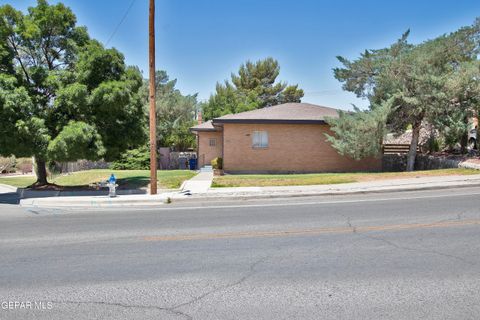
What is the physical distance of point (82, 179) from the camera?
26.0 m

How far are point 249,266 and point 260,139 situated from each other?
18.6 m

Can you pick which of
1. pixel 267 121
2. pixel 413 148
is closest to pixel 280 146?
pixel 267 121

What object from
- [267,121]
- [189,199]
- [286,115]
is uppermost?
[286,115]

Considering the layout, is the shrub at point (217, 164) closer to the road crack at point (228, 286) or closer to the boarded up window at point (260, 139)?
the boarded up window at point (260, 139)

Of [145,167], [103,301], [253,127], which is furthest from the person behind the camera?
[145,167]

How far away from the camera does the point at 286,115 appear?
2475cm

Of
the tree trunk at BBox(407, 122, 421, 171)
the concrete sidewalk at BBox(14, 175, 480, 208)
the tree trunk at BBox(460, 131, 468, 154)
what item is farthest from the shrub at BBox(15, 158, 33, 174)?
the tree trunk at BBox(460, 131, 468, 154)

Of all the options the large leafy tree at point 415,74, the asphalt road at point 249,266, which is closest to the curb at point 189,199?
the asphalt road at point 249,266

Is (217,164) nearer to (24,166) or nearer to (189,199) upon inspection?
(189,199)

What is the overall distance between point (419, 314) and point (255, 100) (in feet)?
161

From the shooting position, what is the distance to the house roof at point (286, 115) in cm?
2359

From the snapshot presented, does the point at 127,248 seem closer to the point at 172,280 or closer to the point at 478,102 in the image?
the point at 172,280

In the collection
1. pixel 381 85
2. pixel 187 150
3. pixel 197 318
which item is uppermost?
pixel 381 85

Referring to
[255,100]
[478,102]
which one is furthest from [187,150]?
[478,102]
